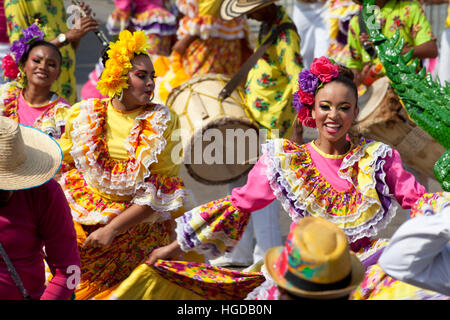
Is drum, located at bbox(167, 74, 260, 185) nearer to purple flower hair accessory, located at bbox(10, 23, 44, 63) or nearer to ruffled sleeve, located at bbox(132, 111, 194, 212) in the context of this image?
ruffled sleeve, located at bbox(132, 111, 194, 212)

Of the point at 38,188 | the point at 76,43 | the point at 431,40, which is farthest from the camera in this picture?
the point at 76,43

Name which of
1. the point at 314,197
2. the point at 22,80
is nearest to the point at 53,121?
the point at 22,80

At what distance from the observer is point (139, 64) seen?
381cm

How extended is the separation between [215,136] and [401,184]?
6.36ft

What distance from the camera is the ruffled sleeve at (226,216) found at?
3207 mm

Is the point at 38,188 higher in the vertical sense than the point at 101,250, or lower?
higher

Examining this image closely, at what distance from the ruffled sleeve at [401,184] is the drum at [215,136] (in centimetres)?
179

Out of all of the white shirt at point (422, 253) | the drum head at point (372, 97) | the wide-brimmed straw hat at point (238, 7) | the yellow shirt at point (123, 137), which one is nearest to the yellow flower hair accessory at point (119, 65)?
the yellow shirt at point (123, 137)

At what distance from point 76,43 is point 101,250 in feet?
8.81

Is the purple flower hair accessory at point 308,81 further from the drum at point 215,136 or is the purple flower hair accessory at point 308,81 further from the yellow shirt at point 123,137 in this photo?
the drum at point 215,136

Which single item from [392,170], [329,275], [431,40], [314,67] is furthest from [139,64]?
[431,40]

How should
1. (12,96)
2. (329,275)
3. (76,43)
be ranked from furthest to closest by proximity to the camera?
(76,43) < (12,96) < (329,275)

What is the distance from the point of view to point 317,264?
1.99m

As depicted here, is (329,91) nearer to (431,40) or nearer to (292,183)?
(292,183)
